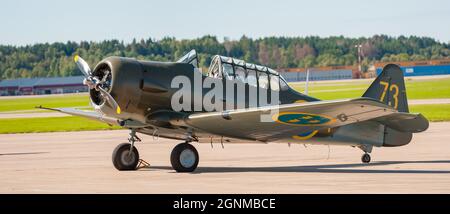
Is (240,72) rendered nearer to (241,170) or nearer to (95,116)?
(241,170)

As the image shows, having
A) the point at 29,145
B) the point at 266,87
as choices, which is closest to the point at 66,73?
the point at 29,145

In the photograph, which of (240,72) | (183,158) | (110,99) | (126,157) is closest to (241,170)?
(183,158)

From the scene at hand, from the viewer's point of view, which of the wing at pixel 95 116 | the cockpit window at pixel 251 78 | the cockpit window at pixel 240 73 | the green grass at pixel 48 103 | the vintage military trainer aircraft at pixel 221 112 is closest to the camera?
the vintage military trainer aircraft at pixel 221 112

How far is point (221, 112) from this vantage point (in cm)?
1664

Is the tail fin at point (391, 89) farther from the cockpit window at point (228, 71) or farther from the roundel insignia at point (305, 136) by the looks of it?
the cockpit window at point (228, 71)

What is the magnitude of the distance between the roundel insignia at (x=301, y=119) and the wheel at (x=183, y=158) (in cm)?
190

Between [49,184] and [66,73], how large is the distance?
168207 millimetres

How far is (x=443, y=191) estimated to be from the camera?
12953mm

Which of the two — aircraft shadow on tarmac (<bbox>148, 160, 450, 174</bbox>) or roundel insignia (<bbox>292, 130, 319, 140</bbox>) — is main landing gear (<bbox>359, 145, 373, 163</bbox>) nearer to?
aircraft shadow on tarmac (<bbox>148, 160, 450, 174</bbox>)

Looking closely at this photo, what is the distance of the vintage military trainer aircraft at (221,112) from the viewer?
16500 millimetres

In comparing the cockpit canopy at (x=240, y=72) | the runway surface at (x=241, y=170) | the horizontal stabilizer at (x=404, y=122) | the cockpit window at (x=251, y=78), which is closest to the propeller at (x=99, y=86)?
the runway surface at (x=241, y=170)

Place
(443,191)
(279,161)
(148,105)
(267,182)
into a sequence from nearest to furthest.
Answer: (443,191), (267,182), (148,105), (279,161)

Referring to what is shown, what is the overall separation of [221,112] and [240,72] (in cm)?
160
